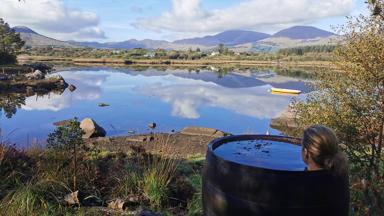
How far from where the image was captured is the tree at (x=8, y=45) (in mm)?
66688

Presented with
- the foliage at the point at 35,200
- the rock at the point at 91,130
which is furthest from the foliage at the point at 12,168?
the rock at the point at 91,130

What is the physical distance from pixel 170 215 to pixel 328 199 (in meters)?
3.17

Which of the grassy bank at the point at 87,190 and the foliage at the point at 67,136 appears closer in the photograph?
the grassy bank at the point at 87,190

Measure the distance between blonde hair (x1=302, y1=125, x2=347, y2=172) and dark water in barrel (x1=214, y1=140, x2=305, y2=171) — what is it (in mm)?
194

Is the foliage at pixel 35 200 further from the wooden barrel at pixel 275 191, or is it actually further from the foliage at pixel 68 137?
the wooden barrel at pixel 275 191

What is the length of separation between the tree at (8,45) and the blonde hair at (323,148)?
71029mm

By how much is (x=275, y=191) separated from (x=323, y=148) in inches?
17.3

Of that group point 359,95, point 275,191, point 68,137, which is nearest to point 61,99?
point 68,137

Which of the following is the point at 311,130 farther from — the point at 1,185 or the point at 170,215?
the point at 1,185

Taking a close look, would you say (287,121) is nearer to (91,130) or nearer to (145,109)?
(91,130)

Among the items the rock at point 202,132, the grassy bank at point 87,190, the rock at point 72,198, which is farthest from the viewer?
the rock at point 202,132

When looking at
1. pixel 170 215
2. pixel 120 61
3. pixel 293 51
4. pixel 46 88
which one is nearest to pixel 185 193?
pixel 170 215

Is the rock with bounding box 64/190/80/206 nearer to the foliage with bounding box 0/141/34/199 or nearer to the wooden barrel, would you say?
the foliage with bounding box 0/141/34/199

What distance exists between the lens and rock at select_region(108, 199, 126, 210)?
5566 millimetres
